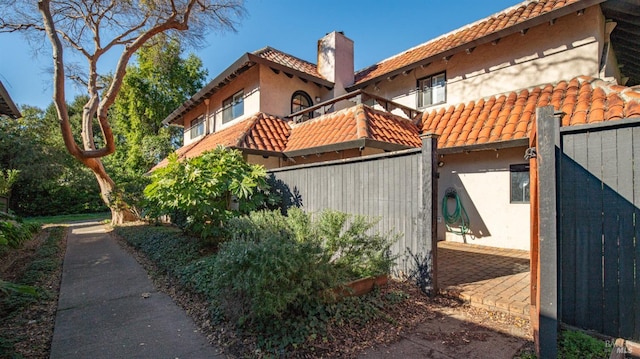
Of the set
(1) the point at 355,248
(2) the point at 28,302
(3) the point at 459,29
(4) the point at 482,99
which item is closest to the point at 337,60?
(3) the point at 459,29

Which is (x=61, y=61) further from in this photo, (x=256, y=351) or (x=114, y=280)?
(x=256, y=351)

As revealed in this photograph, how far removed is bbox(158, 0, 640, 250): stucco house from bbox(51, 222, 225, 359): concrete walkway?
176 inches

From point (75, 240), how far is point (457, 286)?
37.1 ft

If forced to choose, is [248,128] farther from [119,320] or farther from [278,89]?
[119,320]

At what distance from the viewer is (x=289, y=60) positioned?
1184 cm

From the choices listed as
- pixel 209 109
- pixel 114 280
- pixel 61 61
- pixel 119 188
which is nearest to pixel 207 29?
pixel 209 109

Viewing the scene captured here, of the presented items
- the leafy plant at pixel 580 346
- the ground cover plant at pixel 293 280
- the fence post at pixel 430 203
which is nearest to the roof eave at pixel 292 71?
the ground cover plant at pixel 293 280

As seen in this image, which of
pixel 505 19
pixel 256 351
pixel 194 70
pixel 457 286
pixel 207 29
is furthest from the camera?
pixel 194 70

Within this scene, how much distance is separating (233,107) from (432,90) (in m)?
7.69

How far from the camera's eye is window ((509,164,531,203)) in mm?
7082

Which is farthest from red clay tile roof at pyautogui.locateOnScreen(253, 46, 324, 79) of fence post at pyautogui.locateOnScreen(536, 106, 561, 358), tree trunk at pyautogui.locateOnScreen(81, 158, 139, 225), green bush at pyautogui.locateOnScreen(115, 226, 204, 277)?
fence post at pyautogui.locateOnScreen(536, 106, 561, 358)

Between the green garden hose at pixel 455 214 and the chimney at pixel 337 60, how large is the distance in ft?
19.6

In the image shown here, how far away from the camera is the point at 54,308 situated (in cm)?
412

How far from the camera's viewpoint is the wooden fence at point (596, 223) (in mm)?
2730
